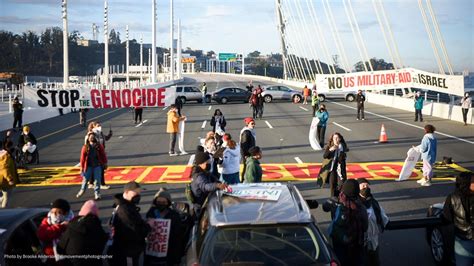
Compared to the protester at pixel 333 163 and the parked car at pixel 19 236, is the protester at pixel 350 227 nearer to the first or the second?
the parked car at pixel 19 236

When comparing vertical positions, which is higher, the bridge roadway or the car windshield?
the car windshield

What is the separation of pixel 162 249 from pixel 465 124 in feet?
80.3

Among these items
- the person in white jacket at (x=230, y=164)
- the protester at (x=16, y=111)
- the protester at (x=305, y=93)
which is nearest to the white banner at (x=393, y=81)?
the protester at (x=305, y=93)

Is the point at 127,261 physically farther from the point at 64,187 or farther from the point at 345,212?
the point at 64,187

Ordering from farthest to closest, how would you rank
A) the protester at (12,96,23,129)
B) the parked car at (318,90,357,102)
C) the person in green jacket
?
the parked car at (318,90,357,102), the protester at (12,96,23,129), the person in green jacket

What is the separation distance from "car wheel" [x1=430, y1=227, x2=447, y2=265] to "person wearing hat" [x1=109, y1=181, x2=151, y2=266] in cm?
424

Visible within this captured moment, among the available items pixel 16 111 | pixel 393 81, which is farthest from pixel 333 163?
pixel 393 81

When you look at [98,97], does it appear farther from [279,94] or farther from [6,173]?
[279,94]

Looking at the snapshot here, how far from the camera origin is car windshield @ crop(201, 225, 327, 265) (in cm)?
519

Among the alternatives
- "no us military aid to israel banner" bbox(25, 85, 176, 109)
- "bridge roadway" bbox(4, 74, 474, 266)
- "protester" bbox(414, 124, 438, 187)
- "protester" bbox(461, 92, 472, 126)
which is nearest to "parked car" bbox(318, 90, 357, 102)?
"bridge roadway" bbox(4, 74, 474, 266)

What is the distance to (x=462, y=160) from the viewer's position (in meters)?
17.0

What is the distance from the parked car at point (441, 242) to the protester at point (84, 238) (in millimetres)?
4749

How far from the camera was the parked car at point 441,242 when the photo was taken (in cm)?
747

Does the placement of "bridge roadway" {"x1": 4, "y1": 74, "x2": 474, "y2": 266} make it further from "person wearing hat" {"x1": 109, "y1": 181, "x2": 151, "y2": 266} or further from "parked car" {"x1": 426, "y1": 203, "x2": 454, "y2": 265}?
"person wearing hat" {"x1": 109, "y1": 181, "x2": 151, "y2": 266}
